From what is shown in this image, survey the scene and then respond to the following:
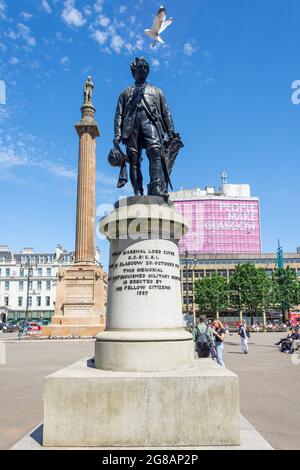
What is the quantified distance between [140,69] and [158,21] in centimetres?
117

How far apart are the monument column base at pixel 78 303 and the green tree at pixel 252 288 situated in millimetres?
41908

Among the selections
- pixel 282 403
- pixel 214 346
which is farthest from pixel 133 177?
pixel 214 346

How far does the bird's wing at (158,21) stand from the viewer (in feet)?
21.8

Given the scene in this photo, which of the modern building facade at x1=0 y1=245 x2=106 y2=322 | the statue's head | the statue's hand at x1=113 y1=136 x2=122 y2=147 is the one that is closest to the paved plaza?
the statue's hand at x1=113 y1=136 x2=122 y2=147

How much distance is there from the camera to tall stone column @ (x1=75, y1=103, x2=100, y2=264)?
3678 centimetres

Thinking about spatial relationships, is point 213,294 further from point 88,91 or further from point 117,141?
point 117,141

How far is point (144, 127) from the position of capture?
24.4 ft

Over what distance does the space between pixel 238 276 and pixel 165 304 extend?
226 feet

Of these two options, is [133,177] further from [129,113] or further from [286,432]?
[286,432]

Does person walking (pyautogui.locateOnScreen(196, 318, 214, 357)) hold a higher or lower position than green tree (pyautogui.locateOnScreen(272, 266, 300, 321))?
lower

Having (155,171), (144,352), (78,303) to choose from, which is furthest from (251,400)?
(78,303)

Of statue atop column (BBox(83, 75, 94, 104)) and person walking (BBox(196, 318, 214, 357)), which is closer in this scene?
person walking (BBox(196, 318, 214, 357))

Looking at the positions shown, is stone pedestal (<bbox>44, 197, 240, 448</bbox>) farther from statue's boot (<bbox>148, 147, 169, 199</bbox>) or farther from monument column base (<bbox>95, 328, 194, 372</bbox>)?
statue's boot (<bbox>148, 147, 169, 199</bbox>)

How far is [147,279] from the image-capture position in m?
6.11
